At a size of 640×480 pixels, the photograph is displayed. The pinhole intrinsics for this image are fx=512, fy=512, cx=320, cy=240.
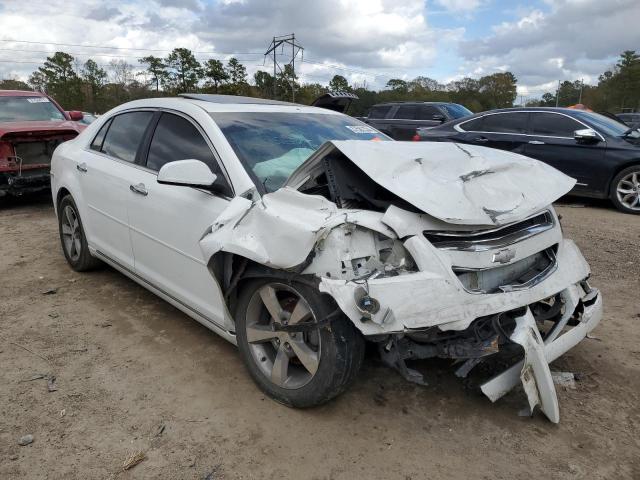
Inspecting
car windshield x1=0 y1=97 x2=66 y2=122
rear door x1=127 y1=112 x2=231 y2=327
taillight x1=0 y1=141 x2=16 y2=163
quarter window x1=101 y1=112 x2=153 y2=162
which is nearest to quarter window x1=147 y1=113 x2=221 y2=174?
rear door x1=127 y1=112 x2=231 y2=327

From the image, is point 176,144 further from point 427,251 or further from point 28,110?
point 28,110

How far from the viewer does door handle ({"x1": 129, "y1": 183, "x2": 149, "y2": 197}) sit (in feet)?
11.4

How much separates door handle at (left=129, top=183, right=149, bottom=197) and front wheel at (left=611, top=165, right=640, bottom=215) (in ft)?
22.8

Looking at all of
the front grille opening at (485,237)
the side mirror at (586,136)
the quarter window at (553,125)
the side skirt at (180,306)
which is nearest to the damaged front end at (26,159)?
the side skirt at (180,306)

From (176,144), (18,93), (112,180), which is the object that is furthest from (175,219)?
(18,93)

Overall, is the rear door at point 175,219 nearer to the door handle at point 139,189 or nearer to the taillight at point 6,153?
the door handle at point 139,189

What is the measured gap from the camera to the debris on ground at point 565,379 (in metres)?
2.93

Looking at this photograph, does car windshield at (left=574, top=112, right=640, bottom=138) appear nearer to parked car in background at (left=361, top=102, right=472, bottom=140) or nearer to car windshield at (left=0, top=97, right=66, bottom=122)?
parked car in background at (left=361, top=102, right=472, bottom=140)

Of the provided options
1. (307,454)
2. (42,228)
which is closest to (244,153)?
(307,454)

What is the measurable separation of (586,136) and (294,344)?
677 cm

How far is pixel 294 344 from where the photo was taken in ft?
8.53

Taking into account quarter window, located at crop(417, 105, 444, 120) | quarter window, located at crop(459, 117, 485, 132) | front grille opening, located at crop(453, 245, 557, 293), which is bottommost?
front grille opening, located at crop(453, 245, 557, 293)

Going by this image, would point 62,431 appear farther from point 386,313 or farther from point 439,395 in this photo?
point 439,395

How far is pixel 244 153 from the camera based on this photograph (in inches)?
121
